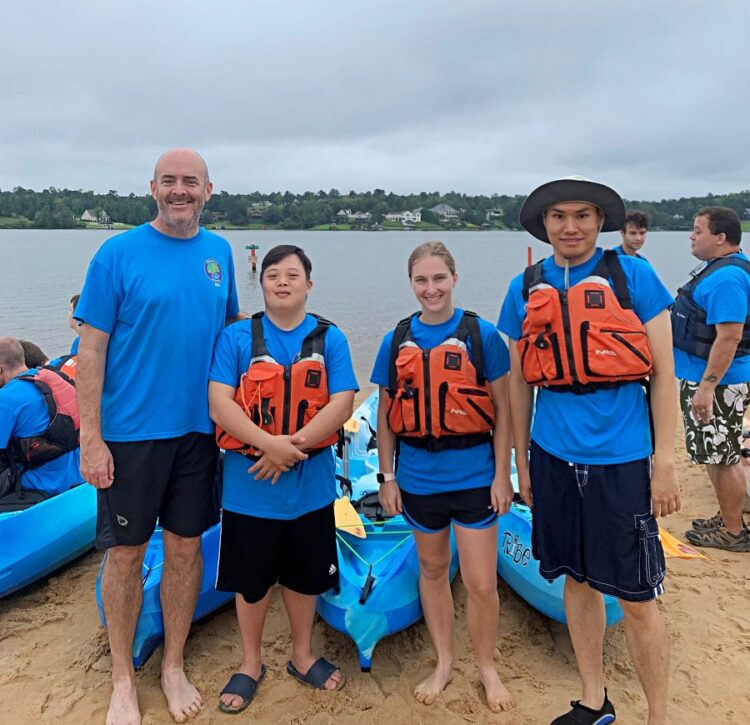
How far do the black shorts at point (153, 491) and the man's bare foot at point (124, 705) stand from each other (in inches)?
26.7

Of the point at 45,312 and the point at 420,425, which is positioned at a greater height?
the point at 420,425

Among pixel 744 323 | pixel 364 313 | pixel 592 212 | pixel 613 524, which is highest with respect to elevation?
pixel 592 212

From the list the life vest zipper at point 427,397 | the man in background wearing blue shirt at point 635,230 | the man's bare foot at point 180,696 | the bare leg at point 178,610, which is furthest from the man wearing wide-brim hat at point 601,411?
the man in background wearing blue shirt at point 635,230

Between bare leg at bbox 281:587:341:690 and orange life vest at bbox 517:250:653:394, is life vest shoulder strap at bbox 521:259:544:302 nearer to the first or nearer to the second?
orange life vest at bbox 517:250:653:394

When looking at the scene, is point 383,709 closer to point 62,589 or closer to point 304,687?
point 304,687

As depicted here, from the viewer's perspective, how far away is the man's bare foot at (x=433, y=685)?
2.73 m

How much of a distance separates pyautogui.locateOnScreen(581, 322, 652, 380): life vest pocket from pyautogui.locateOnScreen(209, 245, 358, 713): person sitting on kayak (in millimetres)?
976

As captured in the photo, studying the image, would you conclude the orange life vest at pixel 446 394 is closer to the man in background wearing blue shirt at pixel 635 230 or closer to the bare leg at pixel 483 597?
the bare leg at pixel 483 597

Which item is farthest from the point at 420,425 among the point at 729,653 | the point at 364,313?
the point at 364,313

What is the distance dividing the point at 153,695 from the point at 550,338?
241cm

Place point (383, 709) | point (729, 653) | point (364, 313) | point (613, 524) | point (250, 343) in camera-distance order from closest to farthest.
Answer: point (613, 524) → point (250, 343) → point (383, 709) → point (729, 653) → point (364, 313)

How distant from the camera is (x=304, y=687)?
281cm

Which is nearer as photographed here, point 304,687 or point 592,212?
point 592,212

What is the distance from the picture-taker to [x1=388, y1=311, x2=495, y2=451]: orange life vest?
250 cm
